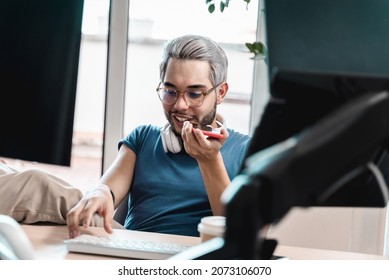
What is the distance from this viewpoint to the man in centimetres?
171

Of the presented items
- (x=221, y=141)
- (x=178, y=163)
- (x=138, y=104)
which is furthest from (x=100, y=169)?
(x=221, y=141)

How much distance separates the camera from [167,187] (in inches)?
71.4

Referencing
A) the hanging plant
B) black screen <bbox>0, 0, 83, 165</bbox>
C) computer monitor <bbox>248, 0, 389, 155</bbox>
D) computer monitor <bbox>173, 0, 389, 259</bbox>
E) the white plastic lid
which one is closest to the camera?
computer monitor <bbox>173, 0, 389, 259</bbox>

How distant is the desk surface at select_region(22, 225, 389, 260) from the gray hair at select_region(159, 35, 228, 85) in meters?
0.64

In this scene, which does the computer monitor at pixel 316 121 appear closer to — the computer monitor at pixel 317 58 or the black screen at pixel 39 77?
the computer monitor at pixel 317 58

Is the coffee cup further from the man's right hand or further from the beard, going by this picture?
the beard

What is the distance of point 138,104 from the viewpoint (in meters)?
2.56

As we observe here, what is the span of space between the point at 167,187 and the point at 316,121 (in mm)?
1183

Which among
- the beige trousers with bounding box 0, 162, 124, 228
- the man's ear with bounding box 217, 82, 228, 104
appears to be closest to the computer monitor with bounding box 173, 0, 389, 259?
the beige trousers with bounding box 0, 162, 124, 228

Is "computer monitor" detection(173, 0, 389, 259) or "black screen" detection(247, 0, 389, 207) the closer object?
"computer monitor" detection(173, 0, 389, 259)

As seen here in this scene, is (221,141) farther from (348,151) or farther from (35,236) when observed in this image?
(348,151)

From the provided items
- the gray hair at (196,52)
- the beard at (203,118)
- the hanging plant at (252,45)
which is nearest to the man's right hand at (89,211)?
the beard at (203,118)

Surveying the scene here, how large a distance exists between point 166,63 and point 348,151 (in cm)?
131

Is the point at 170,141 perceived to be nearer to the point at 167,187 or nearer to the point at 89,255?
the point at 167,187
